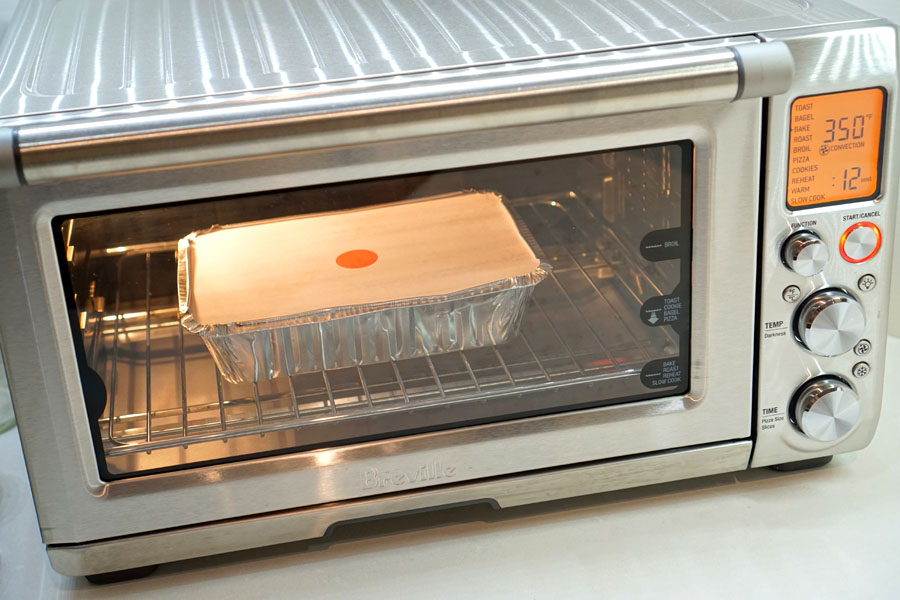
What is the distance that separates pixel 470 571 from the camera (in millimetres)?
814

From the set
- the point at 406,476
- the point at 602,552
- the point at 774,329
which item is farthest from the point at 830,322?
the point at 406,476

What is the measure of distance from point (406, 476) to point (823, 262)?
38cm

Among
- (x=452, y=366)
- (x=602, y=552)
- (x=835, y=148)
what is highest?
(x=835, y=148)

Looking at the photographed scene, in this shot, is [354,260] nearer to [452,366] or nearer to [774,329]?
[452,366]

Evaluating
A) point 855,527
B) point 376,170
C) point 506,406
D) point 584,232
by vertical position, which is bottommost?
point 855,527

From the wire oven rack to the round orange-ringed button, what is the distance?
0.15m

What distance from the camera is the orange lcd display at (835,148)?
735 millimetres

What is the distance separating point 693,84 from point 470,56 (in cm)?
17

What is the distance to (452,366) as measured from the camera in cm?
83

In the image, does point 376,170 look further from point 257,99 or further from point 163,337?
point 163,337

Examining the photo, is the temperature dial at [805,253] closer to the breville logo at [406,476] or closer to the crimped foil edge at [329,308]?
the crimped foil edge at [329,308]

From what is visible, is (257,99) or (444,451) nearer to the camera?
(257,99)

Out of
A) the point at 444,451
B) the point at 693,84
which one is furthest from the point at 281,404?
the point at 693,84

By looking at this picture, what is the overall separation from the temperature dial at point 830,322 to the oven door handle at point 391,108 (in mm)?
193
